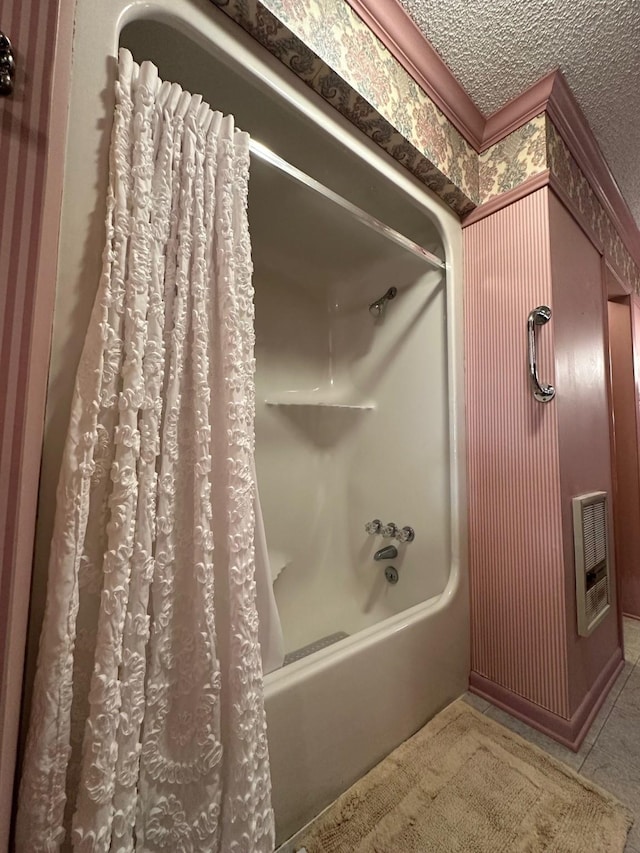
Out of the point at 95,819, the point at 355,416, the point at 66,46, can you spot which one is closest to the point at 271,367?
the point at 355,416

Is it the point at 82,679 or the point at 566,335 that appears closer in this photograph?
the point at 82,679

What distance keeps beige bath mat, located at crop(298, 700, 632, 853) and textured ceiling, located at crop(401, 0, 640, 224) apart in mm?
1968

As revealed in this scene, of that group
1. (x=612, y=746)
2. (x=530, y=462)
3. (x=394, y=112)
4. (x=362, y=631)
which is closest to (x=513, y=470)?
(x=530, y=462)

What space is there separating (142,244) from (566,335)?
1.27 metres

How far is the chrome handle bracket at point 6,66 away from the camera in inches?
15.4

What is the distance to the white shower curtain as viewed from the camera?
47 cm

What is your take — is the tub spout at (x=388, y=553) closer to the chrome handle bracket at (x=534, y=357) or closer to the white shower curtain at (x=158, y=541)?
the chrome handle bracket at (x=534, y=357)

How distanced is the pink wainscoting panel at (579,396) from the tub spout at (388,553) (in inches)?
22.4

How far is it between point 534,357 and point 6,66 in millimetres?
1264

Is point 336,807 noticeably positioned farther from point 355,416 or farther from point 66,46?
point 66,46

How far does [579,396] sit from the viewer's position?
1233 millimetres

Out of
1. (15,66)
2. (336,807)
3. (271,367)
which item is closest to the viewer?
(15,66)

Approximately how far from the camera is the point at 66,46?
48cm

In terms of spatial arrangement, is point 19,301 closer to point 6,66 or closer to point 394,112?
point 6,66
